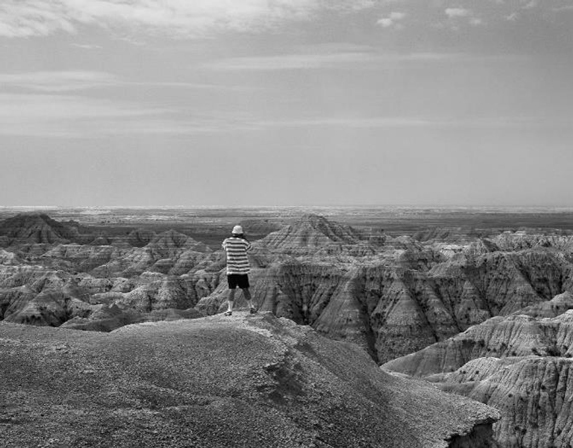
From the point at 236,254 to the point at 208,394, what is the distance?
5124mm

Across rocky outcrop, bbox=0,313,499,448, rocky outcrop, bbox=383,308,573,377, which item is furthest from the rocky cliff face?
rocky outcrop, bbox=0,313,499,448

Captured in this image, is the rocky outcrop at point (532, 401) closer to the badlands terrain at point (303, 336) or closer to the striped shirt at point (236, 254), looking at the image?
the badlands terrain at point (303, 336)

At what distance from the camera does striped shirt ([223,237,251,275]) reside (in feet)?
56.4

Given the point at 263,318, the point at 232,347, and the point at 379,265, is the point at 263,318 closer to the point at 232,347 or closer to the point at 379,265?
the point at 232,347

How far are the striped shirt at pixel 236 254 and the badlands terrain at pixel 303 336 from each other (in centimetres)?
136

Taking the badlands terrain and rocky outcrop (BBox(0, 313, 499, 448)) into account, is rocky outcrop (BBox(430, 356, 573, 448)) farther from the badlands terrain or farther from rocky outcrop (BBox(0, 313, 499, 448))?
rocky outcrop (BBox(0, 313, 499, 448))

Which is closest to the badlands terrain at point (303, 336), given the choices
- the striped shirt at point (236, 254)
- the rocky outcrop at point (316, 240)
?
the rocky outcrop at point (316, 240)

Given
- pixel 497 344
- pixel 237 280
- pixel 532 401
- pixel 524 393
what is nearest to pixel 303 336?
pixel 237 280

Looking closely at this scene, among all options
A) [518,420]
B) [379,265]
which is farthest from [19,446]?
[379,265]

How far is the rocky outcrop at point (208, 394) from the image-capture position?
35.8ft

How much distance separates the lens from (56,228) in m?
142

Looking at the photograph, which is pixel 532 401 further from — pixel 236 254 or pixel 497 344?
pixel 236 254

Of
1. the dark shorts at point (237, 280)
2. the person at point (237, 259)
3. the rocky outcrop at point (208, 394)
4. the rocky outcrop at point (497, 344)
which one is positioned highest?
the person at point (237, 259)

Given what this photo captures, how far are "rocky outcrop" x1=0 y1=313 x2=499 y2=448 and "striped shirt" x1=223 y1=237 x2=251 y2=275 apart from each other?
1251 millimetres
